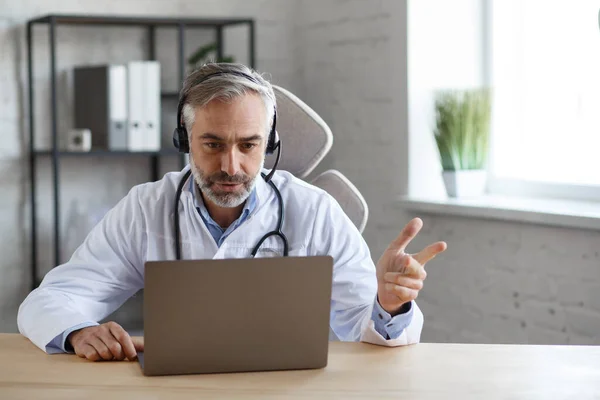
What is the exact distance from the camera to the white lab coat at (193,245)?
6.37 ft

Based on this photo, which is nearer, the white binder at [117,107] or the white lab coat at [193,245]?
the white lab coat at [193,245]

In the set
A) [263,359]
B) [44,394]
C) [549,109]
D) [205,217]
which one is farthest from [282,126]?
[549,109]

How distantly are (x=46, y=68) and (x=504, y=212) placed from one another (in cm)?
190

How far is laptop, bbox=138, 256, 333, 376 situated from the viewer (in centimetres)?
136

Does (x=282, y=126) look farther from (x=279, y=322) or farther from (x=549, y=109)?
(x=549, y=109)

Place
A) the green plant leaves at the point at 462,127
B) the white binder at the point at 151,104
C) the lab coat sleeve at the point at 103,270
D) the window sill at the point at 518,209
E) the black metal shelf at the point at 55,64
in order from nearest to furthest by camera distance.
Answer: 1. the lab coat sleeve at the point at 103,270
2. the window sill at the point at 518,209
3. the green plant leaves at the point at 462,127
4. the black metal shelf at the point at 55,64
5. the white binder at the point at 151,104

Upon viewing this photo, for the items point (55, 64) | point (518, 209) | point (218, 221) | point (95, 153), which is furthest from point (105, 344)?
point (55, 64)

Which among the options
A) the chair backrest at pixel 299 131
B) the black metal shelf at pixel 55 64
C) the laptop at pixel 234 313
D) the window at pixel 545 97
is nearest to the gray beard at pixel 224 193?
the chair backrest at pixel 299 131

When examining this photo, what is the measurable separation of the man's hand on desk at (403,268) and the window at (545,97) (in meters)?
1.58

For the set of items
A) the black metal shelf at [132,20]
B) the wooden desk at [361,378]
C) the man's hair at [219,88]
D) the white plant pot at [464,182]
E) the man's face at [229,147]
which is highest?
the black metal shelf at [132,20]

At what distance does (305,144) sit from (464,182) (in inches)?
42.8

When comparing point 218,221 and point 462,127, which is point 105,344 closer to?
point 218,221

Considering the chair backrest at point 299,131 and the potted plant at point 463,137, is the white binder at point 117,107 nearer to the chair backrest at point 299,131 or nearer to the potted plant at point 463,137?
the potted plant at point 463,137

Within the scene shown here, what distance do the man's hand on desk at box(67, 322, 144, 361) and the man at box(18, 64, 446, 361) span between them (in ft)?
0.59
